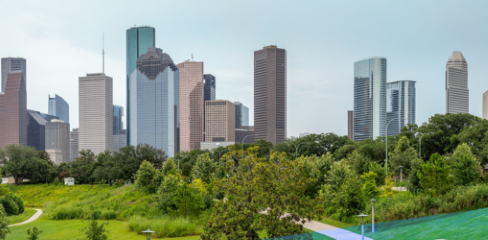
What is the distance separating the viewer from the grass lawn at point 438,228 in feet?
58.6

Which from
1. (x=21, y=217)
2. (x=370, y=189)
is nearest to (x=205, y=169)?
(x=21, y=217)

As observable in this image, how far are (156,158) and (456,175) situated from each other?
53.1 m

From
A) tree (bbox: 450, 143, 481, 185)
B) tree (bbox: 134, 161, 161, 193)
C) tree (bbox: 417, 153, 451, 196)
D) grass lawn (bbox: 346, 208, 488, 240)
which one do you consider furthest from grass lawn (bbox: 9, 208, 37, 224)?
tree (bbox: 450, 143, 481, 185)

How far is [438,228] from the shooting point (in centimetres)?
1931

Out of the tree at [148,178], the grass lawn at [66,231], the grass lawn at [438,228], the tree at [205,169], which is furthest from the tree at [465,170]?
the tree at [148,178]

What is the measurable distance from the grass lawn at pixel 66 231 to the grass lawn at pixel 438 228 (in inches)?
438

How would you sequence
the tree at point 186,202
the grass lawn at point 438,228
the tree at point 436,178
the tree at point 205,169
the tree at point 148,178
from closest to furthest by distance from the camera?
the grass lawn at point 438,228
the tree at point 436,178
the tree at point 186,202
the tree at point 148,178
the tree at point 205,169

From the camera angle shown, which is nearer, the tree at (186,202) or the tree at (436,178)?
the tree at (436,178)

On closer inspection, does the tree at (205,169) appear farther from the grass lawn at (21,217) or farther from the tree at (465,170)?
the tree at (465,170)

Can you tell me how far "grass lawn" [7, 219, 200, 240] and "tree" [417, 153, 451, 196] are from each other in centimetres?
1558

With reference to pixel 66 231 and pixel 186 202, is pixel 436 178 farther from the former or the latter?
pixel 66 231

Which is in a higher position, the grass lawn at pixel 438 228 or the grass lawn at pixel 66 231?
the grass lawn at pixel 438 228

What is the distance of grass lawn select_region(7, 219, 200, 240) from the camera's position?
27.0 m

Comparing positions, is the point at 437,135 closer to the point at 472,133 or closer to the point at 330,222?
the point at 472,133
